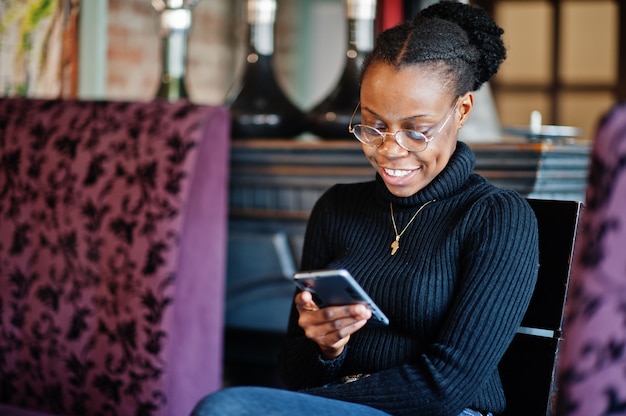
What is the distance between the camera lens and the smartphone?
1198 mm

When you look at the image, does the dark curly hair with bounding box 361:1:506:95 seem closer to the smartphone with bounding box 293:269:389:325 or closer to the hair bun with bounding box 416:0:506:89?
the hair bun with bounding box 416:0:506:89

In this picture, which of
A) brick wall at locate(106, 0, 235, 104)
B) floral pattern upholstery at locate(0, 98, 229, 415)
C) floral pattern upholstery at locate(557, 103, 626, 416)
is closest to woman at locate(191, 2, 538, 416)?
floral pattern upholstery at locate(557, 103, 626, 416)

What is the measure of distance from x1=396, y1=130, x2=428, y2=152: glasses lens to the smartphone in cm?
25

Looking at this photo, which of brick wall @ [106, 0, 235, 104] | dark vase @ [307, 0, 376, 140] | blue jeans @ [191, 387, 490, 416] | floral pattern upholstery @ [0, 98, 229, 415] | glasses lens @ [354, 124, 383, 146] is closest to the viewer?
blue jeans @ [191, 387, 490, 416]

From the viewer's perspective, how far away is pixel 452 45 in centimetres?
137

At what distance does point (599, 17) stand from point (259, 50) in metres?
2.90

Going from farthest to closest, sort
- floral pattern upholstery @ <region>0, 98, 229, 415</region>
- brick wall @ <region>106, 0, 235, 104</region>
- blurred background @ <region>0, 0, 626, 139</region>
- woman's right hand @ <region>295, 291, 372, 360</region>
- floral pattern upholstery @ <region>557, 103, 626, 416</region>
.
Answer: brick wall @ <region>106, 0, 235, 104</region> → blurred background @ <region>0, 0, 626, 139</region> → floral pattern upholstery @ <region>0, 98, 229, 415</region> → woman's right hand @ <region>295, 291, 372, 360</region> → floral pattern upholstery @ <region>557, 103, 626, 416</region>

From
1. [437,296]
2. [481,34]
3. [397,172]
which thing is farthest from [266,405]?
[481,34]

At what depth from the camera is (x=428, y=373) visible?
4.21 ft

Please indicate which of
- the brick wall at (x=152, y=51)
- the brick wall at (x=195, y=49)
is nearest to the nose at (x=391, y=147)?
the brick wall at (x=152, y=51)

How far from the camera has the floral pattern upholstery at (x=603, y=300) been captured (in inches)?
33.3

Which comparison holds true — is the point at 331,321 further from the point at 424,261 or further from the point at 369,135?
the point at 369,135

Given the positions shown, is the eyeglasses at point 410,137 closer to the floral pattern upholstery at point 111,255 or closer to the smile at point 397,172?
the smile at point 397,172

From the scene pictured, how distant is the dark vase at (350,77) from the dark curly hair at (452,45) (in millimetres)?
1003
